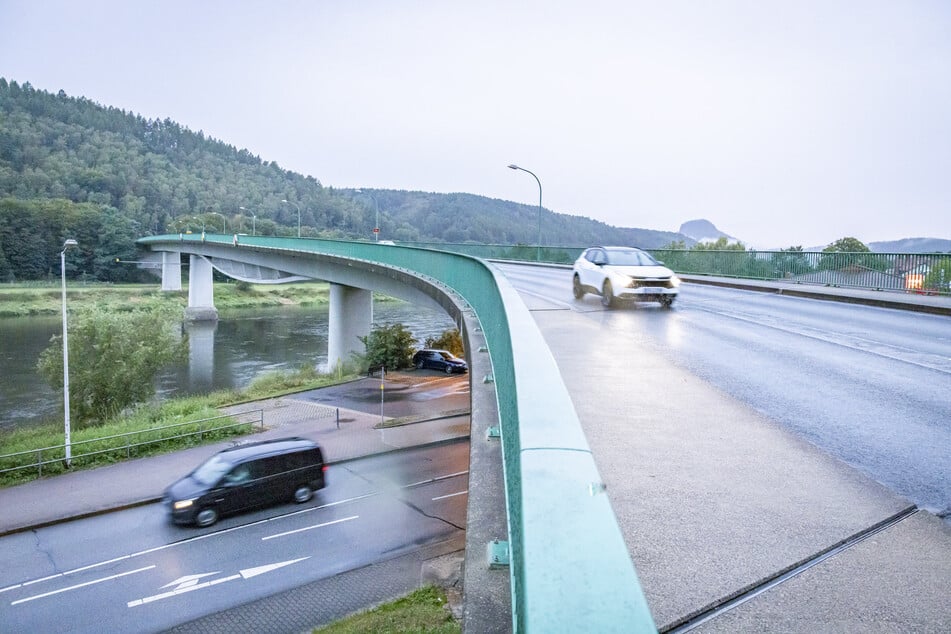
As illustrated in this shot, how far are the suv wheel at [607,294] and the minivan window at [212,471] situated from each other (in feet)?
Result: 36.3

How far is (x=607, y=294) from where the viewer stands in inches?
717

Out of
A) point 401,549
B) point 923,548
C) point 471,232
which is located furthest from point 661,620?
point 471,232

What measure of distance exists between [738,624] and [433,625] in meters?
8.89

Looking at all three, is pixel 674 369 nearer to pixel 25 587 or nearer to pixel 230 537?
pixel 230 537

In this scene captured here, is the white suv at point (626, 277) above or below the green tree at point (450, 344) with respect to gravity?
above

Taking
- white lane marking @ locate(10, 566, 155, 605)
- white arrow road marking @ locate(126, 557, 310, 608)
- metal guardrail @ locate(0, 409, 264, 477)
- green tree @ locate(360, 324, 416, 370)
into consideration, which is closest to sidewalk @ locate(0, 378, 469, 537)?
metal guardrail @ locate(0, 409, 264, 477)

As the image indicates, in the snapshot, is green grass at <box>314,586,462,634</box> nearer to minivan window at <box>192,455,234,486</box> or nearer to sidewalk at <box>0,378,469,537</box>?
minivan window at <box>192,455,234,486</box>

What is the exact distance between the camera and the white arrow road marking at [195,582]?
46.5 feet

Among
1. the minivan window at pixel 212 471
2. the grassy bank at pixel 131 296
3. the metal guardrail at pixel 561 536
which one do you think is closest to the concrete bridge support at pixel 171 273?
the grassy bank at pixel 131 296

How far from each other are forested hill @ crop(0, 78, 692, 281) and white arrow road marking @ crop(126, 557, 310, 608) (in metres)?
86.1

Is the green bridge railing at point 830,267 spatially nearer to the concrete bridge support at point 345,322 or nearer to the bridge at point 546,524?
the bridge at point 546,524

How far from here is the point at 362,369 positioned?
4312 centimetres

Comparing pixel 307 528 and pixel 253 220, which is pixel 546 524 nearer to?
pixel 307 528

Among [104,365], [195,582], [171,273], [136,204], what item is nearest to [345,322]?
[104,365]
